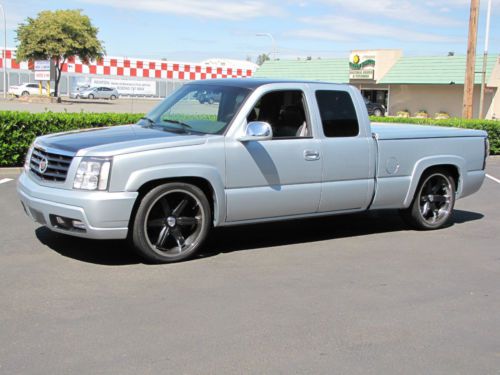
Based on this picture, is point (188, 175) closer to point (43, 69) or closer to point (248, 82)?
point (248, 82)

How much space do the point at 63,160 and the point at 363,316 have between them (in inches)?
117

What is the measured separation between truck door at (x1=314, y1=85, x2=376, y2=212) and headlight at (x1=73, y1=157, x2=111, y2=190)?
2374 millimetres

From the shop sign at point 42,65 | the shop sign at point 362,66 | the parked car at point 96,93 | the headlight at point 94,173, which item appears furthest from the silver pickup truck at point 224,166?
the parked car at point 96,93

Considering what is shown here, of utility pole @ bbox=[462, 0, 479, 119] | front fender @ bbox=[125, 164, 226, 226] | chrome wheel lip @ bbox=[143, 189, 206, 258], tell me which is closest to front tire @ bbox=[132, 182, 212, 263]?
chrome wheel lip @ bbox=[143, 189, 206, 258]

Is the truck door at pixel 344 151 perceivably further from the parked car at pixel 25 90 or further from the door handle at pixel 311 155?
the parked car at pixel 25 90

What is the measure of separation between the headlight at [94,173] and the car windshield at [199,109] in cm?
110

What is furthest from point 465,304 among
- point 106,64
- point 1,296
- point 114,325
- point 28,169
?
point 106,64

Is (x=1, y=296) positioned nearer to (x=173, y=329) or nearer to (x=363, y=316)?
(x=173, y=329)

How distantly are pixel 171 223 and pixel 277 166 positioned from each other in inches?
48.3

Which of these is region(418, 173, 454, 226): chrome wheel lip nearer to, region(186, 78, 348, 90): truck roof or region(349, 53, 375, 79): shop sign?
region(186, 78, 348, 90): truck roof

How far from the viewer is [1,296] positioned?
4879 mm

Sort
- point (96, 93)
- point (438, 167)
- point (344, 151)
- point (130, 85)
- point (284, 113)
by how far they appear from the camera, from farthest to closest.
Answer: point (96, 93) → point (130, 85) → point (438, 167) → point (344, 151) → point (284, 113)

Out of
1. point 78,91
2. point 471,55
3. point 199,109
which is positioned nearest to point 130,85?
point 78,91

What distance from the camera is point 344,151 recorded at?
22.6 ft
